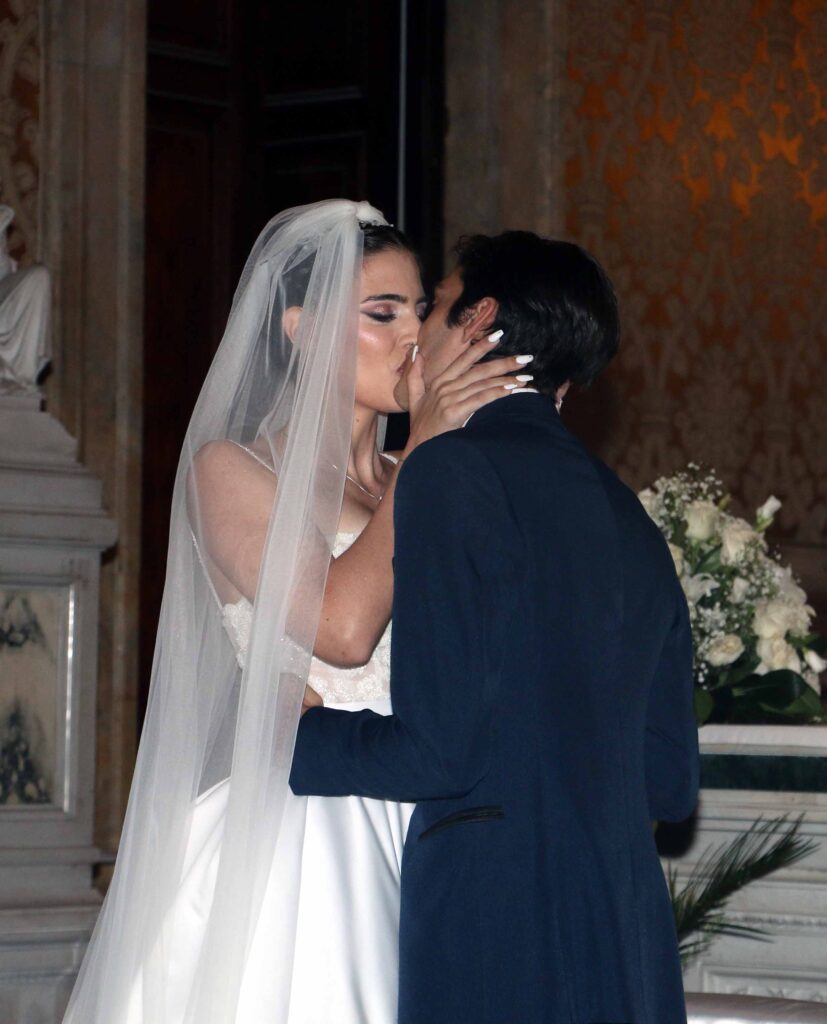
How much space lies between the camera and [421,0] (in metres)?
5.67

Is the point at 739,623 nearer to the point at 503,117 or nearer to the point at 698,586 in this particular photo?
the point at 698,586

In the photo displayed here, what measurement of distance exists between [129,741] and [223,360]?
112 inches

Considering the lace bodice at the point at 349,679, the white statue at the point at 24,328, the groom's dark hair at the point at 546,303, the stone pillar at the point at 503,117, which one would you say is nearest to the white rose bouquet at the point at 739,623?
the lace bodice at the point at 349,679

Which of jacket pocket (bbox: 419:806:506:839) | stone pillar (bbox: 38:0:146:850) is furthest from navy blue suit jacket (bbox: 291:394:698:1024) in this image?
stone pillar (bbox: 38:0:146:850)

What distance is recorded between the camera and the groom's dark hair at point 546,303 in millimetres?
1848

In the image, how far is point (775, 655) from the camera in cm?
323

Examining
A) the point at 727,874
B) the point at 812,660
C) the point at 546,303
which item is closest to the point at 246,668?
the point at 546,303

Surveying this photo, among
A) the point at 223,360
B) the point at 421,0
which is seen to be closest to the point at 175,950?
the point at 223,360

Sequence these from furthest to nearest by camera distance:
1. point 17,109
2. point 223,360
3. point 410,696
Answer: point 17,109 → point 223,360 → point 410,696

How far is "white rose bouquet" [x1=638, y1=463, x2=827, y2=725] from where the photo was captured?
324 cm

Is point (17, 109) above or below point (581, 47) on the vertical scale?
below

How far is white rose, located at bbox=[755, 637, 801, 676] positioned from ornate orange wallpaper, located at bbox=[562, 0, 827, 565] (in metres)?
2.57

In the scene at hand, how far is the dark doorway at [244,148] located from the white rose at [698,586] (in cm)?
243

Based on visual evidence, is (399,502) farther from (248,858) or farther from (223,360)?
(223,360)
